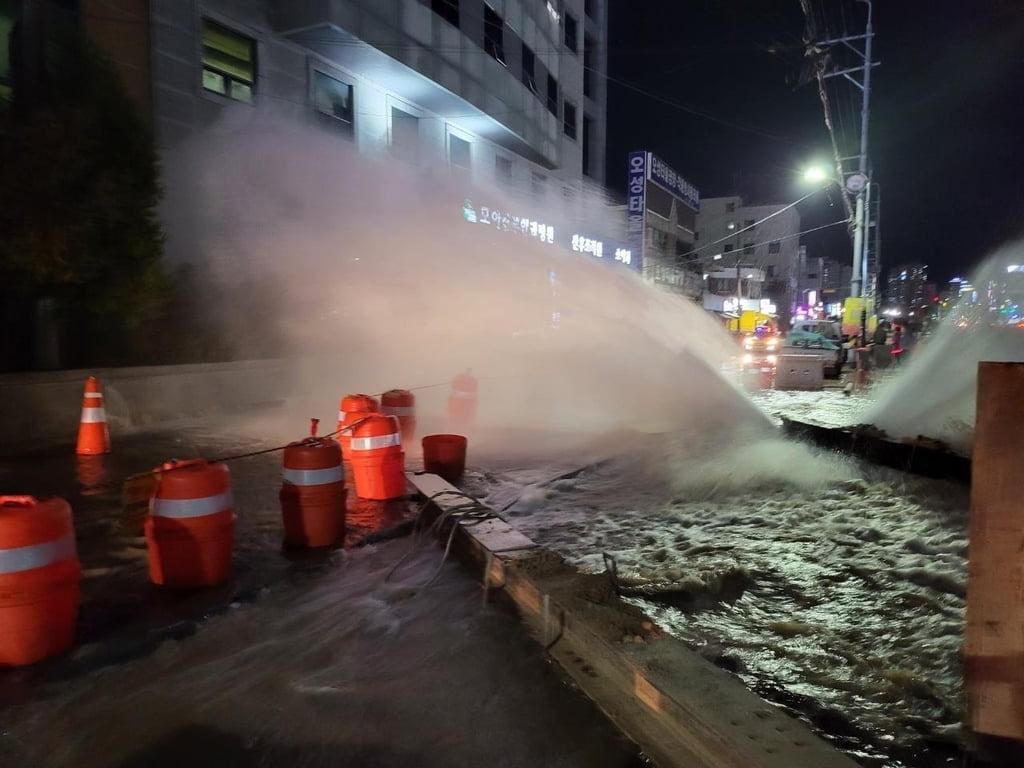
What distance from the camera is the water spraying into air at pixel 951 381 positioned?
8352 millimetres

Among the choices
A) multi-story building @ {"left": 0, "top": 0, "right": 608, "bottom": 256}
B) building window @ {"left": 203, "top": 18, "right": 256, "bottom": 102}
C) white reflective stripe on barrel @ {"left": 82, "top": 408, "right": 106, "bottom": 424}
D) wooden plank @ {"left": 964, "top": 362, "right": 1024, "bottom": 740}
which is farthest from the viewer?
building window @ {"left": 203, "top": 18, "right": 256, "bottom": 102}

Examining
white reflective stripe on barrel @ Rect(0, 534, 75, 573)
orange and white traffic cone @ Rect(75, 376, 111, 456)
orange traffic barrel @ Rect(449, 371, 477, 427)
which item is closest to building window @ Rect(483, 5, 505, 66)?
orange traffic barrel @ Rect(449, 371, 477, 427)

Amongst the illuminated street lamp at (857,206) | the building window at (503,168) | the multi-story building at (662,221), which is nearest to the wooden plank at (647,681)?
the building window at (503,168)

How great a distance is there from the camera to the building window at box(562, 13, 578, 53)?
33.7m

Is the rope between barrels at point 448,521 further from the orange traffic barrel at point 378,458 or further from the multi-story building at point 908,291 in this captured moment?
the multi-story building at point 908,291

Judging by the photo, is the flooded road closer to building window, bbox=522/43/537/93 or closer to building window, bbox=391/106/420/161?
building window, bbox=391/106/420/161

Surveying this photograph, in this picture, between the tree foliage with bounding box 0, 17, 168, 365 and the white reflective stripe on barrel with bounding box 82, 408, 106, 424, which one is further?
the tree foliage with bounding box 0, 17, 168, 365

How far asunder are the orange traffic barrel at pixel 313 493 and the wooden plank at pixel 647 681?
4.42ft

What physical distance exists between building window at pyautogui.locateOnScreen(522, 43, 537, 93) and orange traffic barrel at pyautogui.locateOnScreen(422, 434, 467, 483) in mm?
22477

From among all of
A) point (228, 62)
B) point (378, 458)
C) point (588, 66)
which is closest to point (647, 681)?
point (378, 458)

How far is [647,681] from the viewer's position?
2.92 m

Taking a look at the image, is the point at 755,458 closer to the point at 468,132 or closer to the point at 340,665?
the point at 340,665

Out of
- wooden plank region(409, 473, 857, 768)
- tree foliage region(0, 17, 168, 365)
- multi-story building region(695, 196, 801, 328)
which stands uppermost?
multi-story building region(695, 196, 801, 328)

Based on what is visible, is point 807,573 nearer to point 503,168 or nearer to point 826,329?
point 503,168
